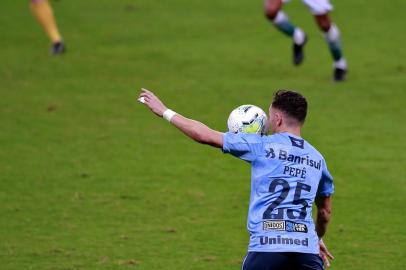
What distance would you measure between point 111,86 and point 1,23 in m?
5.95

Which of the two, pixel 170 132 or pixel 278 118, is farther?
pixel 170 132

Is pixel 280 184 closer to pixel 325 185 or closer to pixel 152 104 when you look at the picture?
pixel 325 185

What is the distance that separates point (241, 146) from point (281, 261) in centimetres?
74

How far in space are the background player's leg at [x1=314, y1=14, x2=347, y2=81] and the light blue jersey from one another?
958 centimetres

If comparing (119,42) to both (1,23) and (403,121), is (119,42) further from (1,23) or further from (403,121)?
(403,121)

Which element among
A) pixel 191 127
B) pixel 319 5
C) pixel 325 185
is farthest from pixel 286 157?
pixel 319 5

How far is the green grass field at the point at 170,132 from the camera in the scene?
9344 millimetres

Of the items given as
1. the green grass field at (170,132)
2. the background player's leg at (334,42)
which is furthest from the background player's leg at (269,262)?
the background player's leg at (334,42)

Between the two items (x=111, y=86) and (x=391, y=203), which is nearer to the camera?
(x=391, y=203)

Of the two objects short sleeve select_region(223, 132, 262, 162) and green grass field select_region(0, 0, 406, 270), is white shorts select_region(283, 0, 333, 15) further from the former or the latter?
short sleeve select_region(223, 132, 262, 162)

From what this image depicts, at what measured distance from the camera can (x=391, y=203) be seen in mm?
10516

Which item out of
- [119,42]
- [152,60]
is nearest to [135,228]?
[152,60]

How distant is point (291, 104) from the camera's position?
607 cm

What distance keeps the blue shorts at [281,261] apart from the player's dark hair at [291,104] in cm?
86
